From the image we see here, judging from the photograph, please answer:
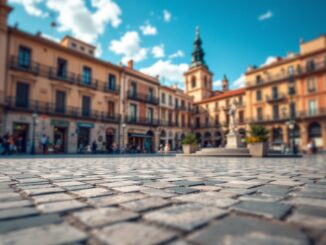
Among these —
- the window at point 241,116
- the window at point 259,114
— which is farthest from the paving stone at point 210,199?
the window at point 241,116

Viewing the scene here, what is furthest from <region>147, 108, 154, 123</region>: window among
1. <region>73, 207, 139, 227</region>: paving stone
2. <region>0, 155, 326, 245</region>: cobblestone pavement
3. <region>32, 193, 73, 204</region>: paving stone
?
<region>73, 207, 139, 227</region>: paving stone

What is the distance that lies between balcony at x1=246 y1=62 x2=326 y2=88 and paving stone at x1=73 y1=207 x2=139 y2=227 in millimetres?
29789

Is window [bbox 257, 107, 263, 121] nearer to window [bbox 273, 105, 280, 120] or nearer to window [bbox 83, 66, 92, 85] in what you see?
window [bbox 273, 105, 280, 120]

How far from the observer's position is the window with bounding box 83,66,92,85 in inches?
994

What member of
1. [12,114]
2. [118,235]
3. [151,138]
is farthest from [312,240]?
[151,138]

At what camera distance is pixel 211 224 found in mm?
1438

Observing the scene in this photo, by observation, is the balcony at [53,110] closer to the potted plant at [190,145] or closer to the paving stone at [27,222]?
the potted plant at [190,145]

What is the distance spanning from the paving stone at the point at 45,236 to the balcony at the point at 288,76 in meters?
30.2

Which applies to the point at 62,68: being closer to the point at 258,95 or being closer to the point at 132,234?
the point at 132,234

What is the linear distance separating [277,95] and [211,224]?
3645 centimetres

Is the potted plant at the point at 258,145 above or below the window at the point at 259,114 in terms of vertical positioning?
below

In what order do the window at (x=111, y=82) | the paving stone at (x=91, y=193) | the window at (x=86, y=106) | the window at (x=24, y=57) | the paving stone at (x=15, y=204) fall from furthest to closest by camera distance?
1. the window at (x=111, y=82)
2. the window at (x=86, y=106)
3. the window at (x=24, y=57)
4. the paving stone at (x=91, y=193)
5. the paving stone at (x=15, y=204)

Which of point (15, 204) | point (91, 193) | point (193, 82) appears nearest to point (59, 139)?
point (91, 193)

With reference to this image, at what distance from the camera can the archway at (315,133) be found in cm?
2864
